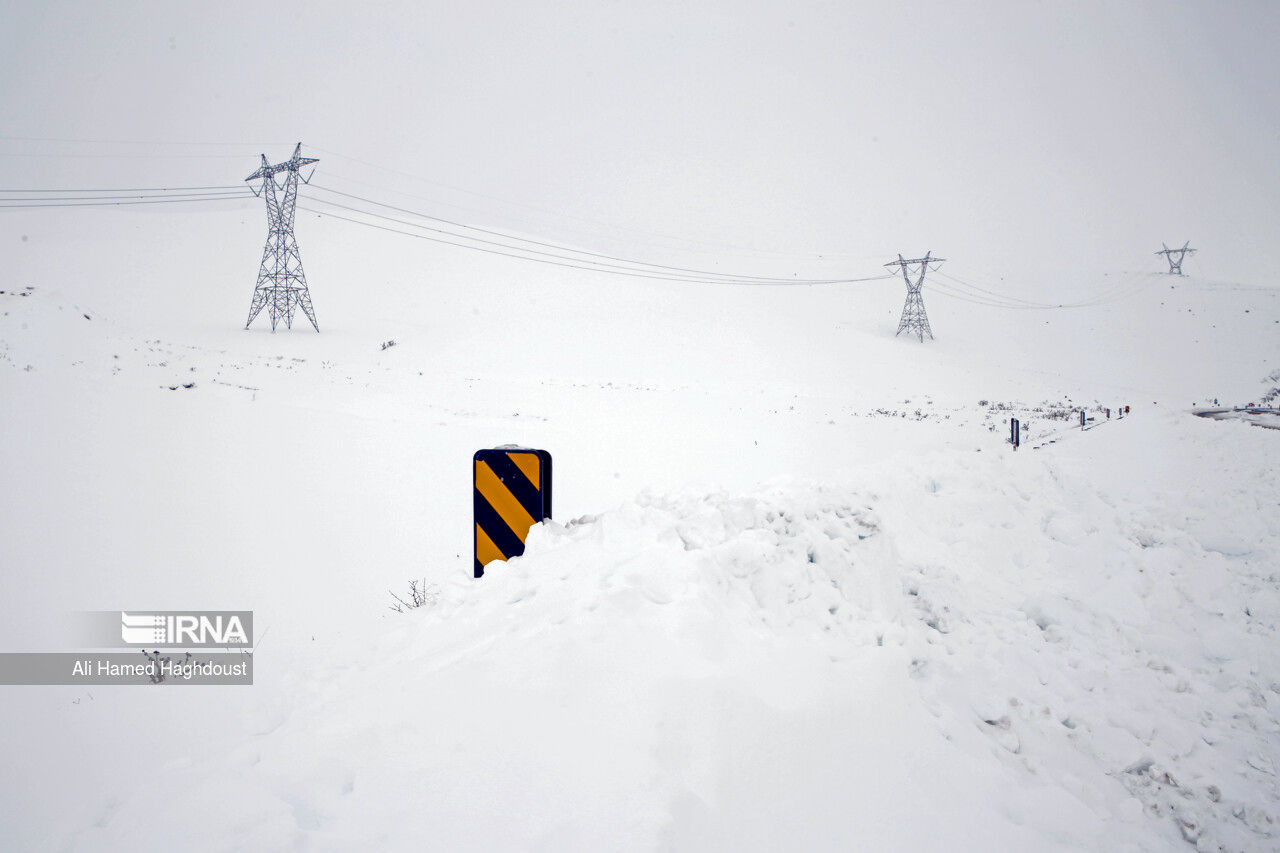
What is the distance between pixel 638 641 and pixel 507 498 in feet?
4.99

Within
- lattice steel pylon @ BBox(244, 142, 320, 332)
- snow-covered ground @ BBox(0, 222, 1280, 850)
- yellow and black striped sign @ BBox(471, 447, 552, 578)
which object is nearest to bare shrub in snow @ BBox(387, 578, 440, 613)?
snow-covered ground @ BBox(0, 222, 1280, 850)

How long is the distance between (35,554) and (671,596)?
7062 millimetres

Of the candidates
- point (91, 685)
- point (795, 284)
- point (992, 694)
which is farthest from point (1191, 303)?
point (91, 685)

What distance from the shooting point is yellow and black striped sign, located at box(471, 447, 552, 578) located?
405 centimetres

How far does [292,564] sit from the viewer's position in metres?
6.54

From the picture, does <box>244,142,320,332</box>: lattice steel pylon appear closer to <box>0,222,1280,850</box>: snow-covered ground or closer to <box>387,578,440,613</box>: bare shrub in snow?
<box>0,222,1280,850</box>: snow-covered ground

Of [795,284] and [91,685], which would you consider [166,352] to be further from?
[795,284]

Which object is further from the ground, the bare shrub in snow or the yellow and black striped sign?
the yellow and black striped sign

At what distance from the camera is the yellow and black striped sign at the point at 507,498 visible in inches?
159

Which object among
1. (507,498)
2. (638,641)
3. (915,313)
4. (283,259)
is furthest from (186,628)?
(915,313)

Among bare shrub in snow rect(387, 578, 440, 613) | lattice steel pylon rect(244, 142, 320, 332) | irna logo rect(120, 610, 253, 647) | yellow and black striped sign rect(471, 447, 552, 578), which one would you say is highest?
lattice steel pylon rect(244, 142, 320, 332)

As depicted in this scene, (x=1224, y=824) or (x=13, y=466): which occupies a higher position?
(x=13, y=466)

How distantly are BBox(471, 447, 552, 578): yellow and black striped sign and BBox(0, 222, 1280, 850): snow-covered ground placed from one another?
180 millimetres

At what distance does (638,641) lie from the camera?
324 centimetres
